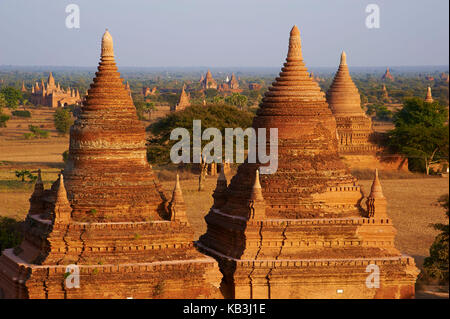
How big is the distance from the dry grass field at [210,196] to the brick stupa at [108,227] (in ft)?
20.4

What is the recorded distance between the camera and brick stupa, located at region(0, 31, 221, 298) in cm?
1727

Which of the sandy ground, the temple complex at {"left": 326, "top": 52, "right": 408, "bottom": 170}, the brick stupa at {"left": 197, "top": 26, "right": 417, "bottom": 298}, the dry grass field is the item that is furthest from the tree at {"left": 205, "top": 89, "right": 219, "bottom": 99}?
the brick stupa at {"left": 197, "top": 26, "right": 417, "bottom": 298}

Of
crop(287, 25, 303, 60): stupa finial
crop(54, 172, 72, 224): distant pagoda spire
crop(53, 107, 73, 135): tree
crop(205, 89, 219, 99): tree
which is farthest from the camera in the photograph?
crop(205, 89, 219, 99): tree

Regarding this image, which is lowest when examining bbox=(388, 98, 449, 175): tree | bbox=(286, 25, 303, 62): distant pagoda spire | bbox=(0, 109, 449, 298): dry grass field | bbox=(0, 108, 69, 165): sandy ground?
bbox=(0, 108, 69, 165): sandy ground

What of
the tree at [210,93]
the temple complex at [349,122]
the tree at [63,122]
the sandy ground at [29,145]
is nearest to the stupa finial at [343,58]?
the temple complex at [349,122]

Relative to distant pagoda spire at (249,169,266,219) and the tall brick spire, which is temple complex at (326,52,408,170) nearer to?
distant pagoda spire at (249,169,266,219)

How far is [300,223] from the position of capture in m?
19.0

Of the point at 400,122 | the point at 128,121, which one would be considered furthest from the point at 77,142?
the point at 400,122

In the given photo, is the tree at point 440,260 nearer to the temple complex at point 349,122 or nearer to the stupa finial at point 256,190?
the stupa finial at point 256,190

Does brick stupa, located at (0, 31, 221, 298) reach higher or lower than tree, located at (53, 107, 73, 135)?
higher

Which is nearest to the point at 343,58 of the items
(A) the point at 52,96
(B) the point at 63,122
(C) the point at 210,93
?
(B) the point at 63,122

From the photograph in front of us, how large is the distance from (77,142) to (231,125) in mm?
29087

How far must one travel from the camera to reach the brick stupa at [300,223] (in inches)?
730

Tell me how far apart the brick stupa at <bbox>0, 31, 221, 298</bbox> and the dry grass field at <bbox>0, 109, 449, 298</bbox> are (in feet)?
20.4
